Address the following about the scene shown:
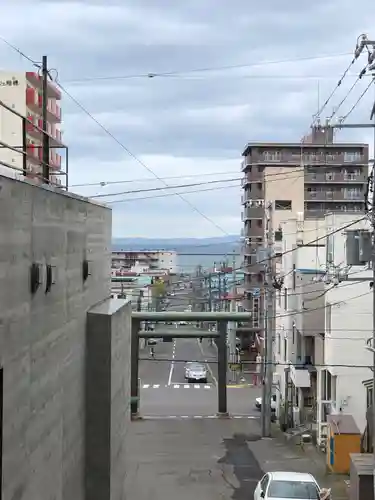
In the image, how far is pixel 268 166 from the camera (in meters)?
53.2

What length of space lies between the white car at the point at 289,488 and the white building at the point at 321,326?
4546 millimetres

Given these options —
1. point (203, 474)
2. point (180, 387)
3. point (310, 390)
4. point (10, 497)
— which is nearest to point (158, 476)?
point (203, 474)

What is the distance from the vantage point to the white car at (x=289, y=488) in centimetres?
1396

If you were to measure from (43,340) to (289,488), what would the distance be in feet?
32.0

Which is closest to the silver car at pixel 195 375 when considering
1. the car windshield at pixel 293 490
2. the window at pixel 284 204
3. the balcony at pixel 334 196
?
the window at pixel 284 204

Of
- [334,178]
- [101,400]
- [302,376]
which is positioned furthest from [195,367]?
[101,400]

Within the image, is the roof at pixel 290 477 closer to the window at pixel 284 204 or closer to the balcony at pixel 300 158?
the window at pixel 284 204

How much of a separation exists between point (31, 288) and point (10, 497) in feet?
4.74

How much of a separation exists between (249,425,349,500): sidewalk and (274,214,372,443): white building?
1.03m

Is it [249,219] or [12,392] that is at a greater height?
[249,219]

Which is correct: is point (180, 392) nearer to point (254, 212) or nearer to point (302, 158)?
point (254, 212)

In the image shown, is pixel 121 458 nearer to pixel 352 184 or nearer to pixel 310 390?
pixel 310 390

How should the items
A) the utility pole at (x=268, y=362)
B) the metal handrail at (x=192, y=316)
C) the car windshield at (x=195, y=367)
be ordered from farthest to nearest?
1. the car windshield at (x=195, y=367)
2. the metal handrail at (x=192, y=316)
3. the utility pole at (x=268, y=362)

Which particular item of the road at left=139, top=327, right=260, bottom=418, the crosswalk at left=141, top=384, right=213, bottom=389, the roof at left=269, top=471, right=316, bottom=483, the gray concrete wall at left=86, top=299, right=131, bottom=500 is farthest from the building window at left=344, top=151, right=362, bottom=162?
the gray concrete wall at left=86, top=299, right=131, bottom=500
